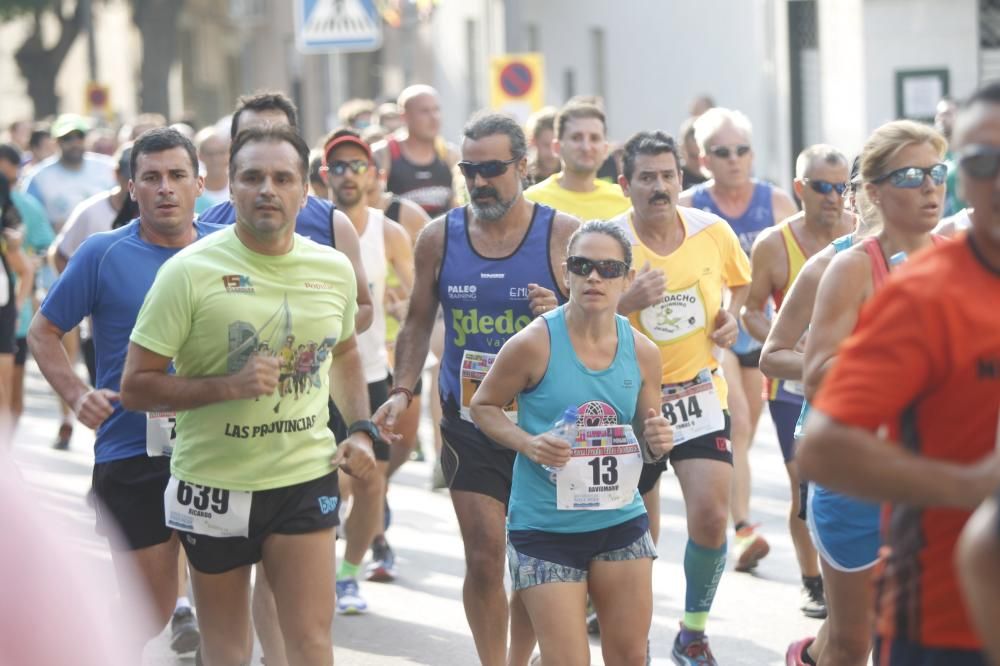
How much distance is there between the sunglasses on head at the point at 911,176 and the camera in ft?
17.1

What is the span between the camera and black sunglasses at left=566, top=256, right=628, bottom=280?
19.9 ft

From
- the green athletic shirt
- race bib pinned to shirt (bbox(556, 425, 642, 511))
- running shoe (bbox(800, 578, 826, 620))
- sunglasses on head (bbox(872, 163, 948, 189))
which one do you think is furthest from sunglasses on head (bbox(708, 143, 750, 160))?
sunglasses on head (bbox(872, 163, 948, 189))

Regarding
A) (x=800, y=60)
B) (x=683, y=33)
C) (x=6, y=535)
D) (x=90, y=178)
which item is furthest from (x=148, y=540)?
(x=683, y=33)

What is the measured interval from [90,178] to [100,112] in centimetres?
1734

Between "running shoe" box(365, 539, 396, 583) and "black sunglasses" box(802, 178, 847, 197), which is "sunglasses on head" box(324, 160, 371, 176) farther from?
"black sunglasses" box(802, 178, 847, 197)

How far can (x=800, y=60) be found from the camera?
23.0m

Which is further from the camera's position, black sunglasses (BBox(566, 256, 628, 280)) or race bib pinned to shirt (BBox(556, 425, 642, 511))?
black sunglasses (BBox(566, 256, 628, 280))

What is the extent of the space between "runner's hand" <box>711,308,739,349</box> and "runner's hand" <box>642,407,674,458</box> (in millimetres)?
1546

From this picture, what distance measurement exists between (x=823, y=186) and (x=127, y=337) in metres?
3.24

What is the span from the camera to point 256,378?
17.8 feet

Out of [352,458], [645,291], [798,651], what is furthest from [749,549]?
[352,458]

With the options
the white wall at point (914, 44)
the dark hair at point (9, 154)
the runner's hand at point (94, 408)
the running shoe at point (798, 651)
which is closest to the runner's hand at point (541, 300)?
the running shoe at point (798, 651)

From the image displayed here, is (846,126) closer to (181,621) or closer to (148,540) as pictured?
(181,621)

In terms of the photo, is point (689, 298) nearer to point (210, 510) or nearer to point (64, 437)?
point (210, 510)
